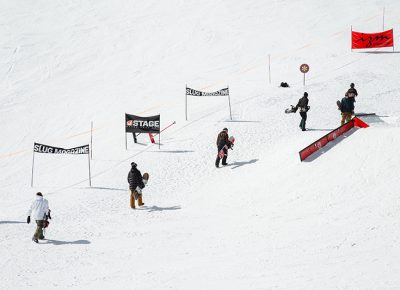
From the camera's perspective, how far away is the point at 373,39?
2688 cm

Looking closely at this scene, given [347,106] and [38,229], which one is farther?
[347,106]

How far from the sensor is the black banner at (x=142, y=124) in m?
18.3

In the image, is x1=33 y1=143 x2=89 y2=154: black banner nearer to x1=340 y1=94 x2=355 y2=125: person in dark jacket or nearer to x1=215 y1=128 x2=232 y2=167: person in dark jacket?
x1=215 y1=128 x2=232 y2=167: person in dark jacket

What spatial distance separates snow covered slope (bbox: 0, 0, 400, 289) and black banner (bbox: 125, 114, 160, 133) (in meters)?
0.91

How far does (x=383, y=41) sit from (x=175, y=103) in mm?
11563

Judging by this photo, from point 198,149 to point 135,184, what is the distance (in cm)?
446

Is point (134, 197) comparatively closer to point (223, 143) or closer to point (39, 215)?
point (39, 215)

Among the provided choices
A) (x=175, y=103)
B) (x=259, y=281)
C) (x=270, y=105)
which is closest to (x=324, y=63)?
(x=270, y=105)

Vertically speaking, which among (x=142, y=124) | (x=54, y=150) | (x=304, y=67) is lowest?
(x=54, y=150)

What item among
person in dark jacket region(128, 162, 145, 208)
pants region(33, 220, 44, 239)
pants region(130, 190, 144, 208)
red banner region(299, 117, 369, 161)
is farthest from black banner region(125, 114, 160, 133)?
pants region(33, 220, 44, 239)

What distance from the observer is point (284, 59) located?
91.4 ft

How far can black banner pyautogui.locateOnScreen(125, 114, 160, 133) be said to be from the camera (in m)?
18.3

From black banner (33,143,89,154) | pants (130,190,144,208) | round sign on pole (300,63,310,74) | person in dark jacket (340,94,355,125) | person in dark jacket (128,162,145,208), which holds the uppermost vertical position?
round sign on pole (300,63,310,74)

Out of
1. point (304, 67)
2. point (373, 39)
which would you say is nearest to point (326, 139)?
point (304, 67)
